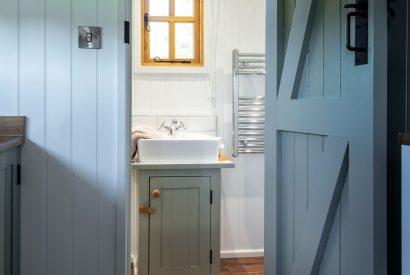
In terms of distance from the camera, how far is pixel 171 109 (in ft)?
9.87

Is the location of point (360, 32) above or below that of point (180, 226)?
above

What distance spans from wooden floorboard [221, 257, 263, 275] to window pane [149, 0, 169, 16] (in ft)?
5.95

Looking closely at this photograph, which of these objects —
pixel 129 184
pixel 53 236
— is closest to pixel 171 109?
pixel 129 184

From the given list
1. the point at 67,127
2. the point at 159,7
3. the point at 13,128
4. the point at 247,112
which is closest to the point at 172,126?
the point at 247,112

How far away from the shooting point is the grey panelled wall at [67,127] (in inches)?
70.2

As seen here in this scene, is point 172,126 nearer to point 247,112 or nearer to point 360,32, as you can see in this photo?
point 247,112

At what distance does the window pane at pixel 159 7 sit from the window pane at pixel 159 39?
68 mm

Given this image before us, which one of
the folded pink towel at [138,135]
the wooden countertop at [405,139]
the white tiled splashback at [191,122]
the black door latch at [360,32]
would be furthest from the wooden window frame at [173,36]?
the wooden countertop at [405,139]

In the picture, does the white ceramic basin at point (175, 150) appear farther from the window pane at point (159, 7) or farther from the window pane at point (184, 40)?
the window pane at point (159, 7)

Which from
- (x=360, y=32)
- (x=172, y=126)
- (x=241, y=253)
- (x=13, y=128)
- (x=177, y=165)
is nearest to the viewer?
(x=360, y=32)

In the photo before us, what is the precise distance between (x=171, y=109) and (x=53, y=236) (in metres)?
1.40

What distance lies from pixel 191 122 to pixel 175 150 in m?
0.59

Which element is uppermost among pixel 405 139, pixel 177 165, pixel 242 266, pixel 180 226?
pixel 405 139

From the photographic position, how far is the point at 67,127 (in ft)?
5.93
